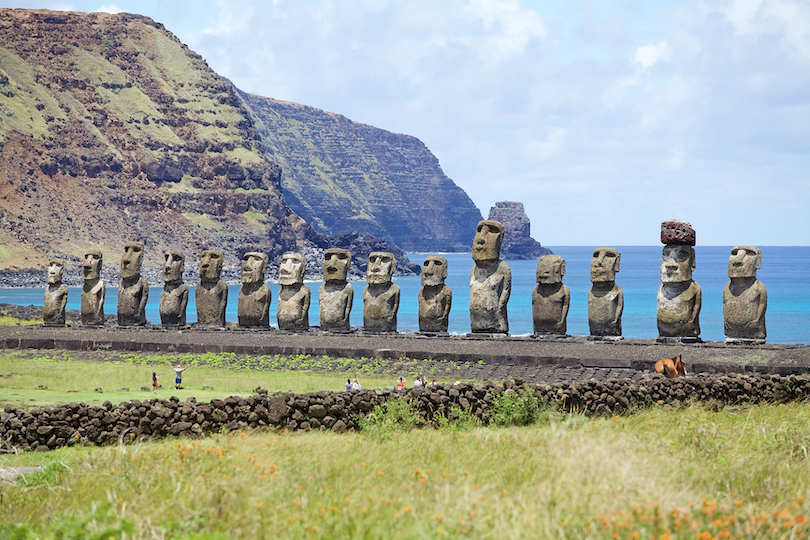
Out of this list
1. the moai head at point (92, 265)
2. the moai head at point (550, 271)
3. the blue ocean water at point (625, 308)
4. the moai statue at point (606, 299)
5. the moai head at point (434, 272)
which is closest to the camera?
the moai statue at point (606, 299)

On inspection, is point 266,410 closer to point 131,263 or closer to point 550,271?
point 550,271

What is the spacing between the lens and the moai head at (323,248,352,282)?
84.8ft

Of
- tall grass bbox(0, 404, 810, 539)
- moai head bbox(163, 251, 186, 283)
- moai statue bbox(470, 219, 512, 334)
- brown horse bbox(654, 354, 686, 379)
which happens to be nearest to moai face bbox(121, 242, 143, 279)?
moai head bbox(163, 251, 186, 283)

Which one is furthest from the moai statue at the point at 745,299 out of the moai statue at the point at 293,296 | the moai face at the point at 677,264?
the moai statue at the point at 293,296

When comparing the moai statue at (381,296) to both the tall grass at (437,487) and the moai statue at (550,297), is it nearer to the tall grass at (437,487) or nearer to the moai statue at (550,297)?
the moai statue at (550,297)

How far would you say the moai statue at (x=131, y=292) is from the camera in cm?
2834

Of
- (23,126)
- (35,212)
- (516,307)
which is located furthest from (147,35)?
(516,307)

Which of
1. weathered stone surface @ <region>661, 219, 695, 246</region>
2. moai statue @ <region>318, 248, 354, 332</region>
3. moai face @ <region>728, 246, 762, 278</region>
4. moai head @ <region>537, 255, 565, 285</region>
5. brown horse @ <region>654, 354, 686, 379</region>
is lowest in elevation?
brown horse @ <region>654, 354, 686, 379</region>

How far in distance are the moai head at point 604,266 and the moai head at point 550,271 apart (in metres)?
0.78

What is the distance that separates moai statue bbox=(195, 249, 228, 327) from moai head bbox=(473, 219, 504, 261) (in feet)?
25.3

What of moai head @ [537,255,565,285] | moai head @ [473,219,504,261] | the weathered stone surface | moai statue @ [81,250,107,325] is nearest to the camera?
the weathered stone surface

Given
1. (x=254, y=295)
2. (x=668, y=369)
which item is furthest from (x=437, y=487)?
(x=254, y=295)

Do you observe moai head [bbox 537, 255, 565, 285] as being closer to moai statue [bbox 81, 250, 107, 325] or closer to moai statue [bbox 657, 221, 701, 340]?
moai statue [bbox 657, 221, 701, 340]

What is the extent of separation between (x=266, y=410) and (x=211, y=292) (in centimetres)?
1504
